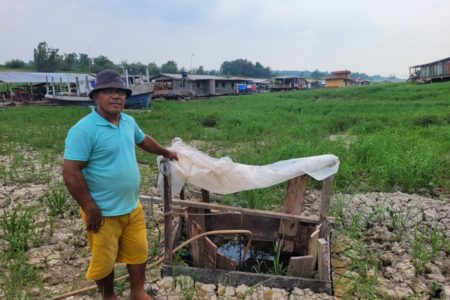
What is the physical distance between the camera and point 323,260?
2.48 metres

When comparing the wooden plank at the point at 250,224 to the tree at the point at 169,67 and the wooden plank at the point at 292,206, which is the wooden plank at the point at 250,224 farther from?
the tree at the point at 169,67

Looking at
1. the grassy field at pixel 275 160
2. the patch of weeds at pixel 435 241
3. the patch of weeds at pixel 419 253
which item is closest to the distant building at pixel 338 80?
the grassy field at pixel 275 160

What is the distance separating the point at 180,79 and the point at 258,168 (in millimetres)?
33008

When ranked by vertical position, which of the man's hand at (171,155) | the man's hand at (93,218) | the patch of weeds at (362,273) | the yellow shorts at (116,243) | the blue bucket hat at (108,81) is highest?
the blue bucket hat at (108,81)

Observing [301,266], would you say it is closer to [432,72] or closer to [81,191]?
[81,191]

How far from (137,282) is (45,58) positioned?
52.3 metres

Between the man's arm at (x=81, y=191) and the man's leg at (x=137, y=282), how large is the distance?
1.60 ft

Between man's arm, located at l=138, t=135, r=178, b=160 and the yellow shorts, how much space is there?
1.60 feet

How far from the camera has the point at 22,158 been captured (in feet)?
20.3

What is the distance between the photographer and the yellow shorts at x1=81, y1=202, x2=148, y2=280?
2.05m

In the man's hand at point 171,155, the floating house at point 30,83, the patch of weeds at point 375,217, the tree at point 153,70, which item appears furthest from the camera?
the tree at point 153,70

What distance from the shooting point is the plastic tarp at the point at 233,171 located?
8.86ft

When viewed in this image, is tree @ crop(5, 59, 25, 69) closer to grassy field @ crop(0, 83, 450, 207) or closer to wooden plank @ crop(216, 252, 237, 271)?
grassy field @ crop(0, 83, 450, 207)

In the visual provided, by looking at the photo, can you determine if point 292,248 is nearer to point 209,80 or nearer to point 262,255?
point 262,255
